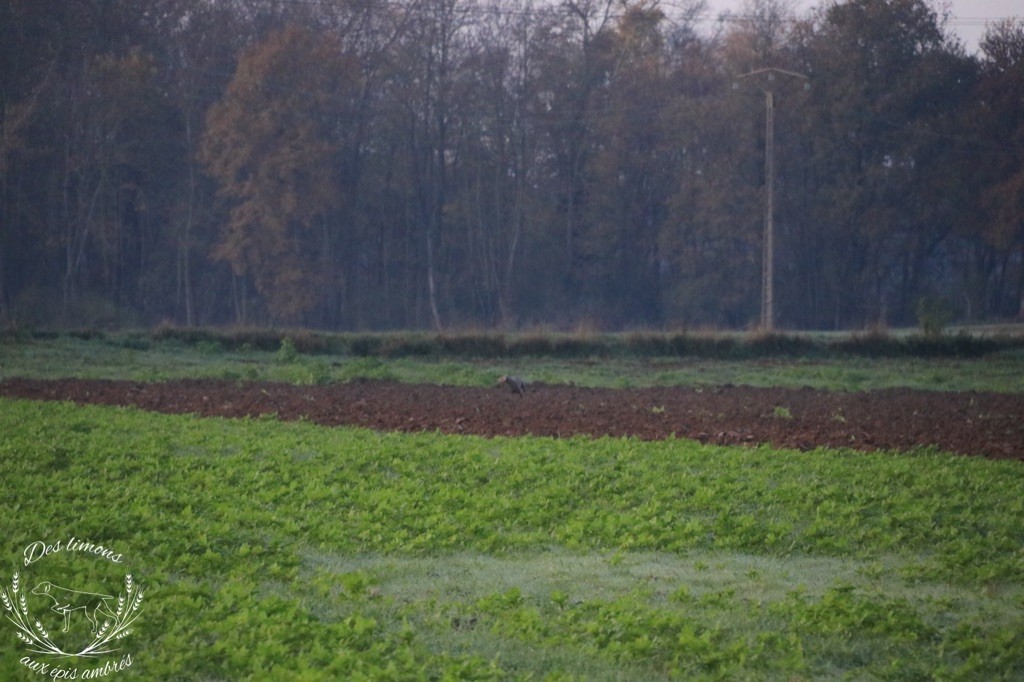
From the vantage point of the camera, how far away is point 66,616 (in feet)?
22.0

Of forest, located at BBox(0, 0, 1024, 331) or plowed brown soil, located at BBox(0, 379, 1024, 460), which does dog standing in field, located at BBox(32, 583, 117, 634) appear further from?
forest, located at BBox(0, 0, 1024, 331)

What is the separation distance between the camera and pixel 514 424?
17016 millimetres

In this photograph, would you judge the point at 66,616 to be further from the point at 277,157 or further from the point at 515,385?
the point at 277,157

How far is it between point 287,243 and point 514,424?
37616mm

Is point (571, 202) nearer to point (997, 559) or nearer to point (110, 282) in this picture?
point (110, 282)

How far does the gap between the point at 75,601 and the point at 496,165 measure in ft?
171

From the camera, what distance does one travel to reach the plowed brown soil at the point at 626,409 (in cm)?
1587

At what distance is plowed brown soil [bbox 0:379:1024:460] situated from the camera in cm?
1587

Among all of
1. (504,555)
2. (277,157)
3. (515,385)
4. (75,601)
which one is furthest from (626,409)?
(277,157)

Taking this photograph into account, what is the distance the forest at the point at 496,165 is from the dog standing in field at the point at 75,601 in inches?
1693

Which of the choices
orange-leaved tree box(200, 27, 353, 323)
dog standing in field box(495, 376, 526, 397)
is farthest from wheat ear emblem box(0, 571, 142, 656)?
orange-leaved tree box(200, 27, 353, 323)

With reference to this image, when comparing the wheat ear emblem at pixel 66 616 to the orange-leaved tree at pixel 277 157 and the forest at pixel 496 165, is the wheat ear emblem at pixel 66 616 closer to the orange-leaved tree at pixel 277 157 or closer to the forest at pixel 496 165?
the forest at pixel 496 165

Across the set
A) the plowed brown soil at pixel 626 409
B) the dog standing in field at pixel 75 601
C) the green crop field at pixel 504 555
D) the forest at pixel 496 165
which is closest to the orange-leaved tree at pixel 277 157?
the forest at pixel 496 165

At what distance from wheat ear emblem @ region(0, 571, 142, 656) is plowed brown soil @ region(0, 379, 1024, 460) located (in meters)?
9.11
